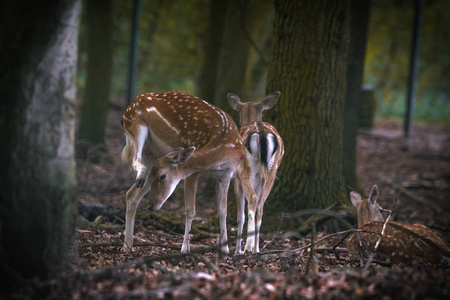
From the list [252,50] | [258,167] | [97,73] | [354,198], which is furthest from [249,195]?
[252,50]

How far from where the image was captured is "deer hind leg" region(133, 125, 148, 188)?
18.5 feet

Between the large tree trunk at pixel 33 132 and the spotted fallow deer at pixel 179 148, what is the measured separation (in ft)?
5.68

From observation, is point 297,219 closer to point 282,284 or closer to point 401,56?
point 282,284

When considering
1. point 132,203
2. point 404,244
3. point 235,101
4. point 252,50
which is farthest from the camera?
point 252,50

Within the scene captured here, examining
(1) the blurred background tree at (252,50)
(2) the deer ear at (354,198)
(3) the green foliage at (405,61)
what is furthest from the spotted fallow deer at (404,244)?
(3) the green foliage at (405,61)

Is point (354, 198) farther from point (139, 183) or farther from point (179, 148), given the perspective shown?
point (139, 183)

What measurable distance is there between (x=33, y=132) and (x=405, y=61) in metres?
27.7

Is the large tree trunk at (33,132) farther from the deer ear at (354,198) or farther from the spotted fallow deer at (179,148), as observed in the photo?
the deer ear at (354,198)

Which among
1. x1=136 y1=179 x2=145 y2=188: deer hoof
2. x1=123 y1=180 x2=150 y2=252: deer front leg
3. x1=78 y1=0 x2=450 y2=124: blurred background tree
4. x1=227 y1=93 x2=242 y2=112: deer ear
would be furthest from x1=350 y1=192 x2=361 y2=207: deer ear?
x1=78 y1=0 x2=450 y2=124: blurred background tree

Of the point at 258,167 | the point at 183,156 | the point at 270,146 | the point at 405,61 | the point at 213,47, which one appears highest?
the point at 405,61

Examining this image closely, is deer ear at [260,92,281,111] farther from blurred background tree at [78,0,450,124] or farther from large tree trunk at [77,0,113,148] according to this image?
large tree trunk at [77,0,113,148]

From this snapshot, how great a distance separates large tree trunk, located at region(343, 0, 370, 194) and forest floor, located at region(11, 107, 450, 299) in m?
1.10

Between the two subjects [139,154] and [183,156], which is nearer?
[183,156]

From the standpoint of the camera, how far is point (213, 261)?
5.27m
